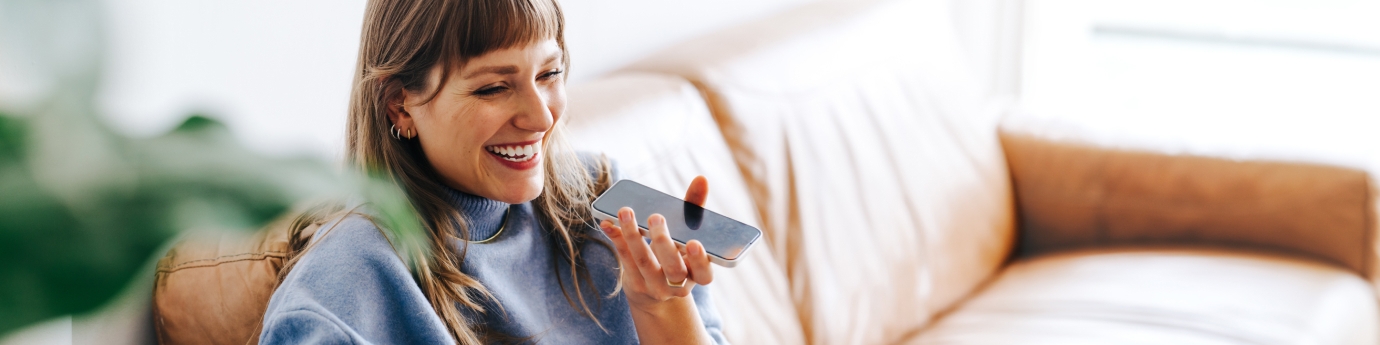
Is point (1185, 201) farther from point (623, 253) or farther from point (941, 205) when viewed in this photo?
point (623, 253)

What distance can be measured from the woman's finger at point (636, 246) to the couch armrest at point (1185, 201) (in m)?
1.22

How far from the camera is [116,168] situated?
0.17 metres

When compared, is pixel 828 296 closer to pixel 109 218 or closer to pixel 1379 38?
pixel 109 218

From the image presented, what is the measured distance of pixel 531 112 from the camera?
0.87 metres

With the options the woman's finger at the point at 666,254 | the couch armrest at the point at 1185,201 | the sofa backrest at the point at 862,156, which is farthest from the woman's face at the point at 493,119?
the couch armrest at the point at 1185,201

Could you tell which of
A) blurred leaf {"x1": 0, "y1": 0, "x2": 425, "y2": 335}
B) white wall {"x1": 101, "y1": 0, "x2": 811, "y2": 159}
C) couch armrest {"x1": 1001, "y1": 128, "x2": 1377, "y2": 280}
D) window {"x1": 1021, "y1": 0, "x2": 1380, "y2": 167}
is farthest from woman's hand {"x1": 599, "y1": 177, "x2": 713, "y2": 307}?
window {"x1": 1021, "y1": 0, "x2": 1380, "y2": 167}

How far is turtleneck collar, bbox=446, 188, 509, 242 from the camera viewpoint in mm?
913

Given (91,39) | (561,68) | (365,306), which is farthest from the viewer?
(561,68)

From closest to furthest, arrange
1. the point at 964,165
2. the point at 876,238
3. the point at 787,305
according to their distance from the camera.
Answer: the point at 787,305
the point at 876,238
the point at 964,165

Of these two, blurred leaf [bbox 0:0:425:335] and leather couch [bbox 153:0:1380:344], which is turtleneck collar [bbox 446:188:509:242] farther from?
blurred leaf [bbox 0:0:425:335]

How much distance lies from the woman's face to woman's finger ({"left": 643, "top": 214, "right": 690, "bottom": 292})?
0.12m

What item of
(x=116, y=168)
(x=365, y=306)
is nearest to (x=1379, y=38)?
(x=365, y=306)

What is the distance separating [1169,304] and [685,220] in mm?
943

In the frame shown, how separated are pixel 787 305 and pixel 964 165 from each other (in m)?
0.55
